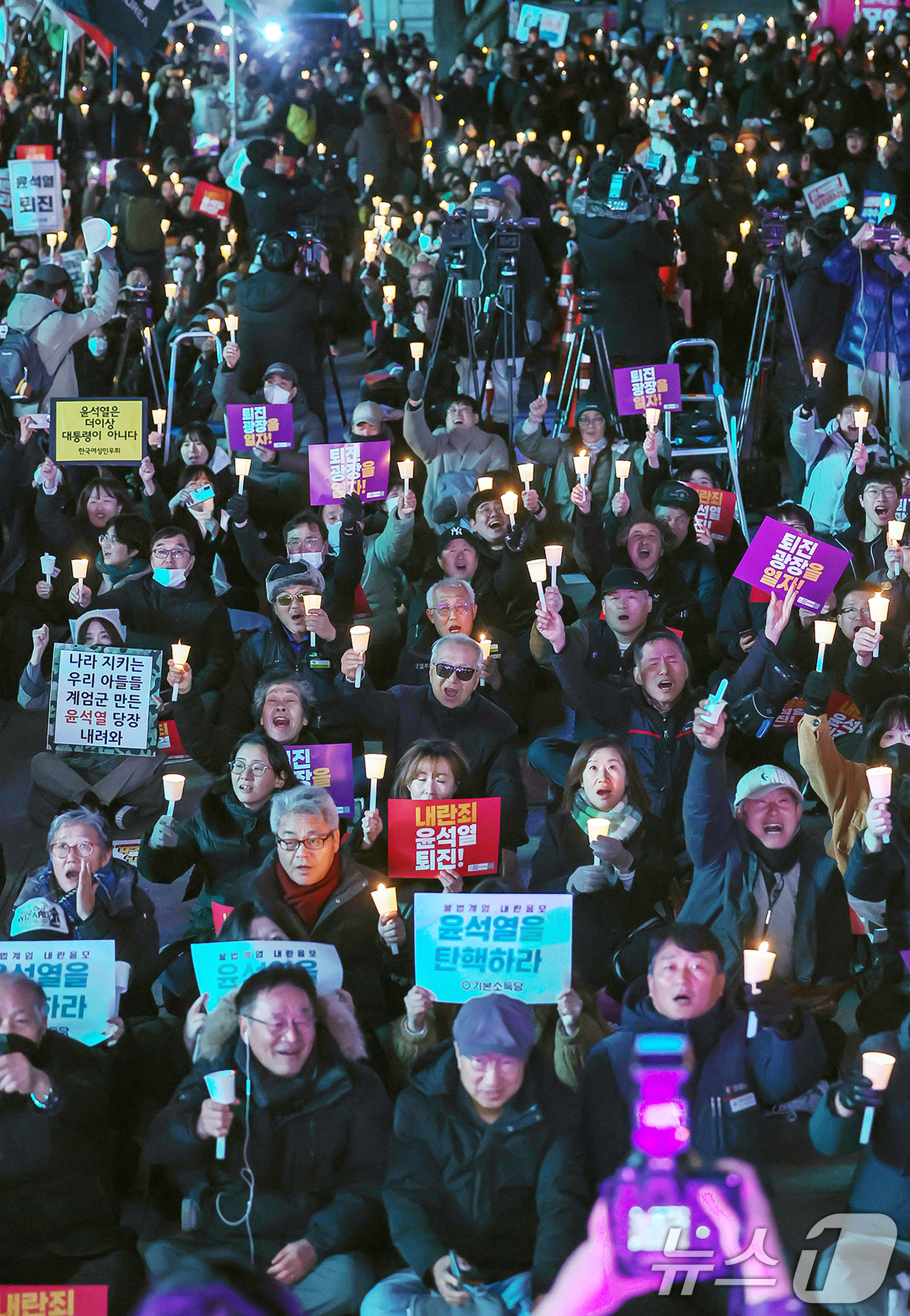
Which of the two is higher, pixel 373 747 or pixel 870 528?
pixel 870 528

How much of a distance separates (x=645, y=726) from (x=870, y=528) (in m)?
2.11

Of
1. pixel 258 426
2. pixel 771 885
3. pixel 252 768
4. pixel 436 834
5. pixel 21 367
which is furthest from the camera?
pixel 21 367

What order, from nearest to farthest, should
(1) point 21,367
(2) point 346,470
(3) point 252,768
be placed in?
1. (3) point 252,768
2. (2) point 346,470
3. (1) point 21,367

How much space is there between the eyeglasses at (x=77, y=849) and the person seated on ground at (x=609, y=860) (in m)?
1.26

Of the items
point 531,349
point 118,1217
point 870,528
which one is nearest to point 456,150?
point 531,349

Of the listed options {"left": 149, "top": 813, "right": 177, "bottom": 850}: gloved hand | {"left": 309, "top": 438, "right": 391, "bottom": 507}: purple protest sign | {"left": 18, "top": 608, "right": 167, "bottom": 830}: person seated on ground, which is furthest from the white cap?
{"left": 309, "top": 438, "right": 391, "bottom": 507}: purple protest sign

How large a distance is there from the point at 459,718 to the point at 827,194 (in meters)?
7.56

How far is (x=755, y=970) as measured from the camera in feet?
11.9

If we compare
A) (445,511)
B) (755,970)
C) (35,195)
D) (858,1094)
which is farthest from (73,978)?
(35,195)

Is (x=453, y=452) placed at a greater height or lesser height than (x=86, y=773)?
greater

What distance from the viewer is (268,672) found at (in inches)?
204

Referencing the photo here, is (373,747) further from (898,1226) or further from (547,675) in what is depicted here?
(898,1226)

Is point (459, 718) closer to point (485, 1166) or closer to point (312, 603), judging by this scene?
point (312, 603)

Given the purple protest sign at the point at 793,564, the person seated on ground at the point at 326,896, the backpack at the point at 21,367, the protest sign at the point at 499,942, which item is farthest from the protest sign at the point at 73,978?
the backpack at the point at 21,367
